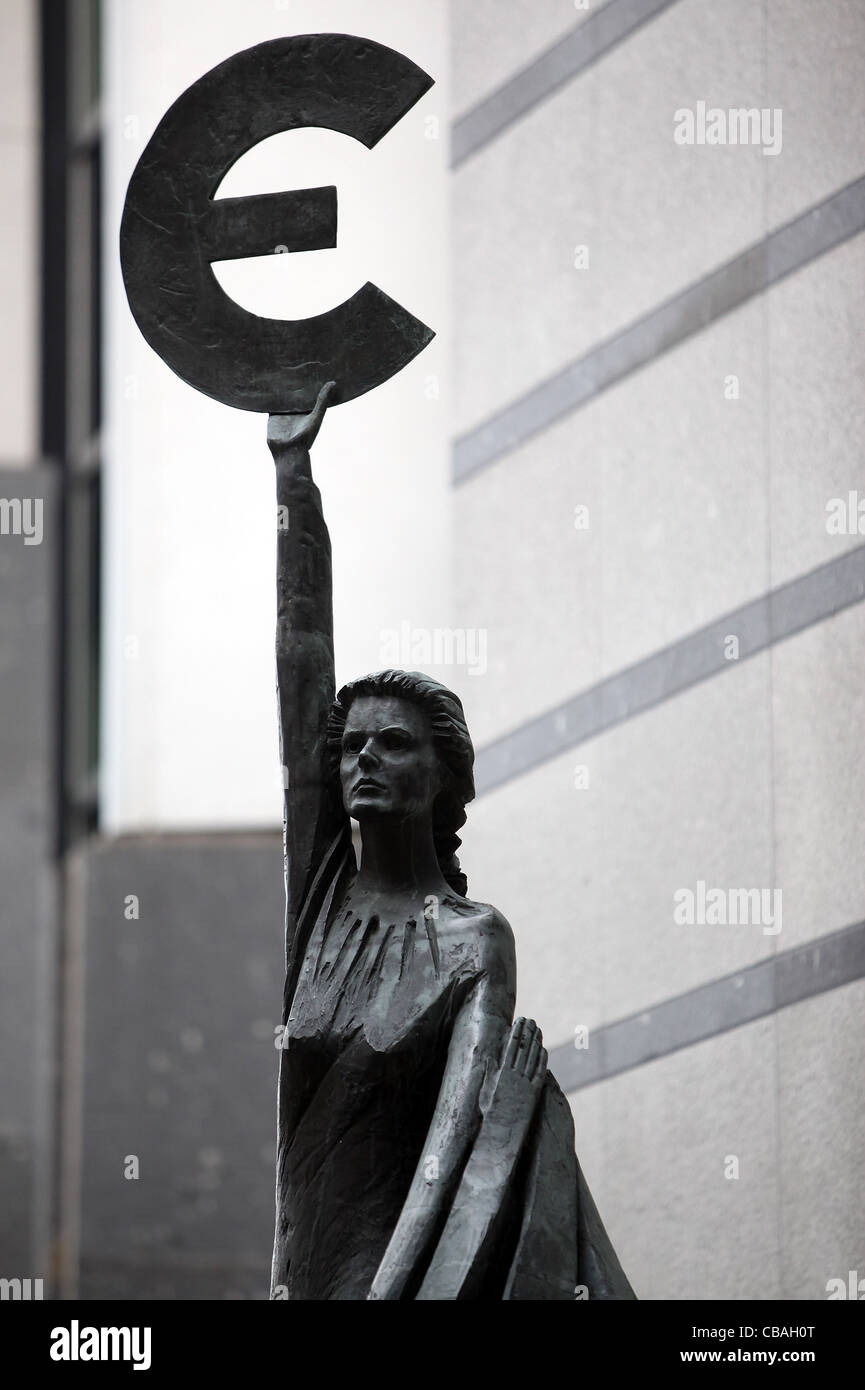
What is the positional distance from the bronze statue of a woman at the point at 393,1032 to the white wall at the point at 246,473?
449cm

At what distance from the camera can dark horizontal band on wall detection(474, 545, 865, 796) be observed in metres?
9.34

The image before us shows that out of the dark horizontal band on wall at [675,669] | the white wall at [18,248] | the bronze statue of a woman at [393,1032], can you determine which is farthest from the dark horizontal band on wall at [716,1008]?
the white wall at [18,248]

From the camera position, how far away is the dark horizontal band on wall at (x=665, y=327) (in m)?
9.54

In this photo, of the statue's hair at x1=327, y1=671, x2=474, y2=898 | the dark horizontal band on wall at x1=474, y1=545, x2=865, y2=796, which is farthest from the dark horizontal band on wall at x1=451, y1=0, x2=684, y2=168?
the statue's hair at x1=327, y1=671, x2=474, y2=898

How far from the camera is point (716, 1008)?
9.30 metres

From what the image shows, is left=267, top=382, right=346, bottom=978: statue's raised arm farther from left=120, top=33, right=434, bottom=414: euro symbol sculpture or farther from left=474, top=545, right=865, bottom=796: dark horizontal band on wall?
left=474, top=545, right=865, bottom=796: dark horizontal band on wall

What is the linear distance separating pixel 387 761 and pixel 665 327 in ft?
16.2

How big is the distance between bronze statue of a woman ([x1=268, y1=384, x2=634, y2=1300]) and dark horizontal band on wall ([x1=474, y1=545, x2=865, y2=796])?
3.57m

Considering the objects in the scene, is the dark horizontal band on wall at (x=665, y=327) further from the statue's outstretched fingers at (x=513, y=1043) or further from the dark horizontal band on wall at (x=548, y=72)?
the statue's outstretched fingers at (x=513, y=1043)

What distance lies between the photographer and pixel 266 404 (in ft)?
18.7

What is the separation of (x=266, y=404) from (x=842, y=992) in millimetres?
4382

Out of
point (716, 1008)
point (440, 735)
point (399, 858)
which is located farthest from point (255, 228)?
point (716, 1008)

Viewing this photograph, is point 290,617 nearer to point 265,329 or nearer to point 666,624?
point 265,329

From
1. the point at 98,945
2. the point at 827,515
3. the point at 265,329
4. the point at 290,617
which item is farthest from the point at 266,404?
the point at 98,945
